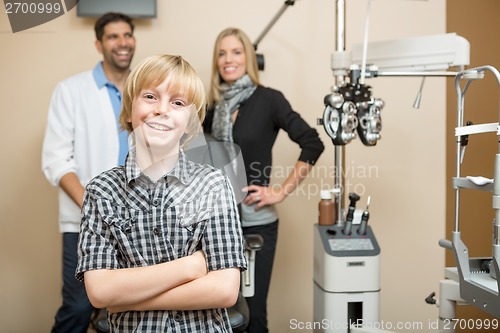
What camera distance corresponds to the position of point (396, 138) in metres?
2.97

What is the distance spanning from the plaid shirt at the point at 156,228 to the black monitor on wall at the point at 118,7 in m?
1.71

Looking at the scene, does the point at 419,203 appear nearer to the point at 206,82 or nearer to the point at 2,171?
the point at 206,82

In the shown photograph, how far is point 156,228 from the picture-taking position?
109 cm

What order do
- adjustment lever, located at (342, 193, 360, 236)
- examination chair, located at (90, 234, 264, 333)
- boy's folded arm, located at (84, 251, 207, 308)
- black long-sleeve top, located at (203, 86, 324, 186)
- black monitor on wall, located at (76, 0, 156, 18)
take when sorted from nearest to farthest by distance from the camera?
boy's folded arm, located at (84, 251, 207, 308) → examination chair, located at (90, 234, 264, 333) → adjustment lever, located at (342, 193, 360, 236) → black long-sleeve top, located at (203, 86, 324, 186) → black monitor on wall, located at (76, 0, 156, 18)

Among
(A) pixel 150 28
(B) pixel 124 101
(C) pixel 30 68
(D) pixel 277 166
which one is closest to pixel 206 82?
(A) pixel 150 28

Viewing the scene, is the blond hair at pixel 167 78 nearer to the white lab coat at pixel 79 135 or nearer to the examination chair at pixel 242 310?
the examination chair at pixel 242 310

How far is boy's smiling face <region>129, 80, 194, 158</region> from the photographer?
107 centimetres

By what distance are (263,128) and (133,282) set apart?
1.32m

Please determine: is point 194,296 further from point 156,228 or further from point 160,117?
point 160,117

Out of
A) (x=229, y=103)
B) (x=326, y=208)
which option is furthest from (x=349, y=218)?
(x=229, y=103)

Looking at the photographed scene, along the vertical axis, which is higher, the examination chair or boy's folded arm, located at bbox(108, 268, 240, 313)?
boy's folded arm, located at bbox(108, 268, 240, 313)

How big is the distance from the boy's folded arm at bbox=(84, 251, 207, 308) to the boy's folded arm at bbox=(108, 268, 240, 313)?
13mm

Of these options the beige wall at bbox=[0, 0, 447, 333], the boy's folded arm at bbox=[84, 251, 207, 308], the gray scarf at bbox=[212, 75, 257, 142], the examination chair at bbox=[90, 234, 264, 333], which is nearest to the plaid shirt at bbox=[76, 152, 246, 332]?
the boy's folded arm at bbox=[84, 251, 207, 308]

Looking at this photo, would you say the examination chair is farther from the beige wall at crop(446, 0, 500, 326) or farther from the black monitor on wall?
the black monitor on wall
